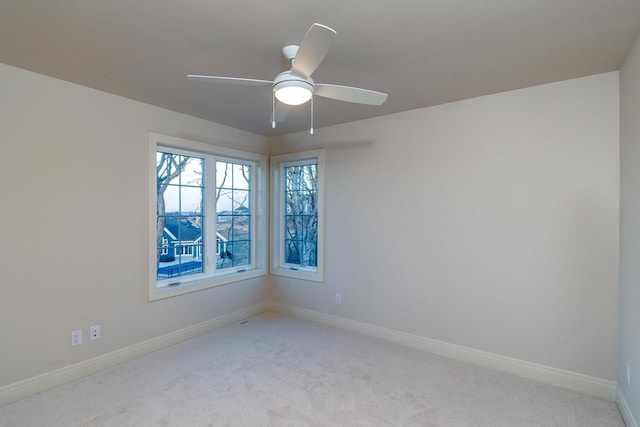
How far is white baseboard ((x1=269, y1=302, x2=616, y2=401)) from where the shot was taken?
243 centimetres

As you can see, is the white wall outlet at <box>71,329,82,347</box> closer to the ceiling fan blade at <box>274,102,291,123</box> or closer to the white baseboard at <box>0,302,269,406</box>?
the white baseboard at <box>0,302,269,406</box>

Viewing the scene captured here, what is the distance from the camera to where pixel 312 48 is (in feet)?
4.86

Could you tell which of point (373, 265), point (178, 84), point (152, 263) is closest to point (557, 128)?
point (373, 265)

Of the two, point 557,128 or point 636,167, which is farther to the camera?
point 557,128

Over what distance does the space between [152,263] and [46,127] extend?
56.3 inches

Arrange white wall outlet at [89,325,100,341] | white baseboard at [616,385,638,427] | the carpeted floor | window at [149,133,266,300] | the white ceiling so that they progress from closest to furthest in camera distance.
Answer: the white ceiling < white baseboard at [616,385,638,427] < the carpeted floor < white wall outlet at [89,325,100,341] < window at [149,133,266,300]

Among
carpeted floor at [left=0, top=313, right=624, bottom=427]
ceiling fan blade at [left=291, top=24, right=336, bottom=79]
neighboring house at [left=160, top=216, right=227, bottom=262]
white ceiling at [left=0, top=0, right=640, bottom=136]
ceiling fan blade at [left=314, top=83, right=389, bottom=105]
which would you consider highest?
white ceiling at [left=0, top=0, right=640, bottom=136]

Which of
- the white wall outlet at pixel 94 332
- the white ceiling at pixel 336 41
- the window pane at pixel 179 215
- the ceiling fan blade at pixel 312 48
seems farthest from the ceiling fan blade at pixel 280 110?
the white wall outlet at pixel 94 332

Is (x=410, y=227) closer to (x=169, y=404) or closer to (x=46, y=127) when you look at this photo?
(x=169, y=404)

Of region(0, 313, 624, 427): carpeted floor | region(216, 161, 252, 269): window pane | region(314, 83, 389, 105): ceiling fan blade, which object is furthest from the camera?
region(216, 161, 252, 269): window pane

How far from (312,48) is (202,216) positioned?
2776mm

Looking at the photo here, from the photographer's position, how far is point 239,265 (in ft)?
14.0

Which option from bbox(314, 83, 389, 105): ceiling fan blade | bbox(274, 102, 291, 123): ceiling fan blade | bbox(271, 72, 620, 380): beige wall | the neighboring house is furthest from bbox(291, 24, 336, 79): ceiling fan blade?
the neighboring house

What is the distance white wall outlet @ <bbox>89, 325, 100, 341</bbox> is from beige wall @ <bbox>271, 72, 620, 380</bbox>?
2338mm
